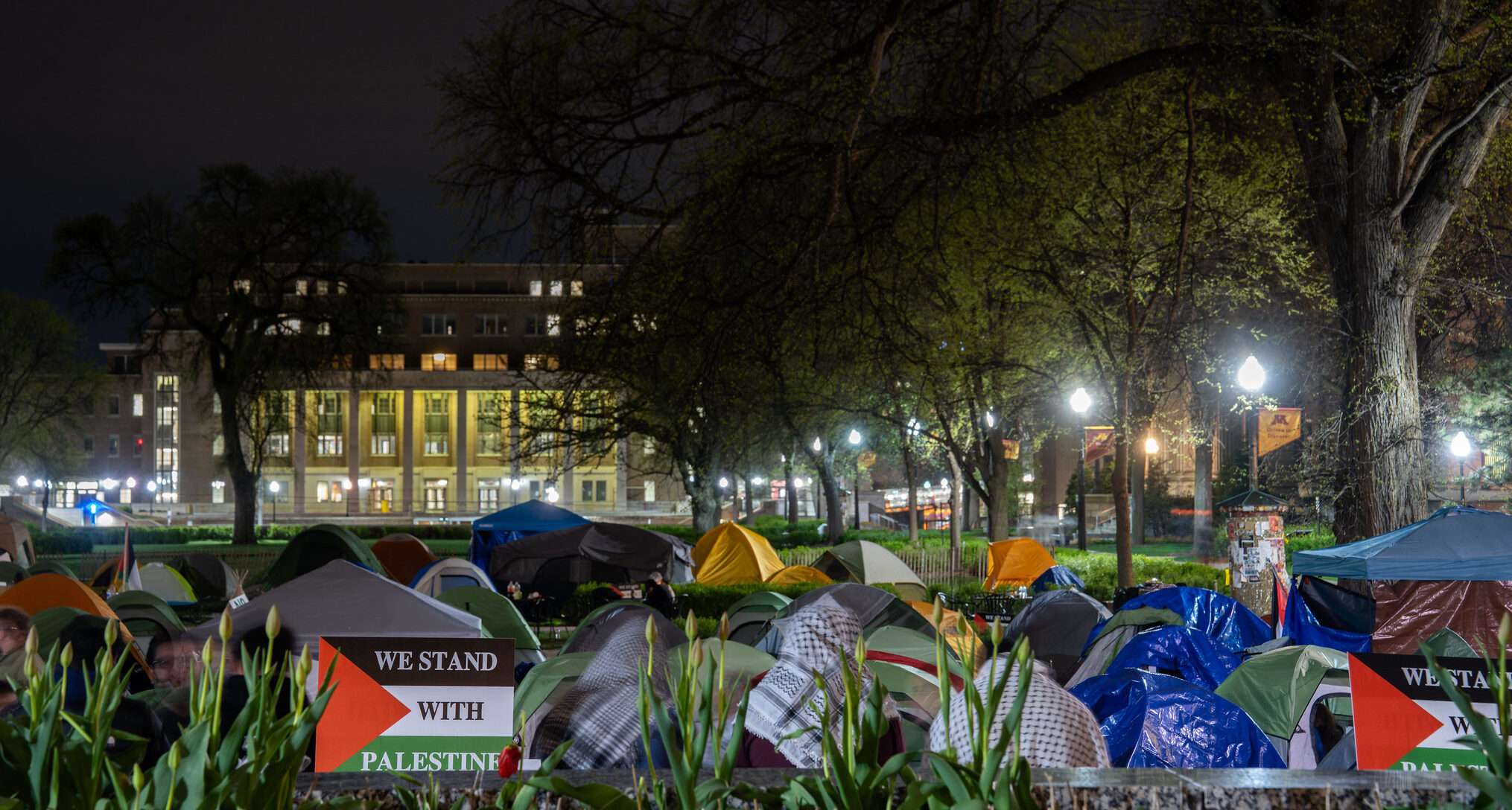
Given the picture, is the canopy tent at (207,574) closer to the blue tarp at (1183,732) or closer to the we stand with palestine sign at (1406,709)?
the blue tarp at (1183,732)

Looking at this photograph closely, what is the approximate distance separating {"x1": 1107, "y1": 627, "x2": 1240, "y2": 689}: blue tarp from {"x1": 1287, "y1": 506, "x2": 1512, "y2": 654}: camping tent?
2926 mm

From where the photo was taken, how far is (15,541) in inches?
1006

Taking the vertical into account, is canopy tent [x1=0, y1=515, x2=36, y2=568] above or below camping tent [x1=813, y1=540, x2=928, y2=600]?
above

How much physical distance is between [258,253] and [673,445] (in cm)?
1690

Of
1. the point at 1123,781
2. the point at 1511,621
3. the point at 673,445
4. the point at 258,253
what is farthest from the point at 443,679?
the point at 258,253

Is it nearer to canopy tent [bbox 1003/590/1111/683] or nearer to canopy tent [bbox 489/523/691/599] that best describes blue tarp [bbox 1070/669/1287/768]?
canopy tent [bbox 1003/590/1111/683]

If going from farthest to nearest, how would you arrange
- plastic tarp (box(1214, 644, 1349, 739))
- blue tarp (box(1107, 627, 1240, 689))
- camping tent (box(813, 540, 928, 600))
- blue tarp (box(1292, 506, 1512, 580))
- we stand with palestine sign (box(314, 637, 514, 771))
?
camping tent (box(813, 540, 928, 600))
blue tarp (box(1292, 506, 1512, 580))
blue tarp (box(1107, 627, 1240, 689))
plastic tarp (box(1214, 644, 1349, 739))
we stand with palestine sign (box(314, 637, 514, 771))

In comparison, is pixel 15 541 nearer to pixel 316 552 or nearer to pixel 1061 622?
pixel 316 552

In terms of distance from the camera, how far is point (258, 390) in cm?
3981

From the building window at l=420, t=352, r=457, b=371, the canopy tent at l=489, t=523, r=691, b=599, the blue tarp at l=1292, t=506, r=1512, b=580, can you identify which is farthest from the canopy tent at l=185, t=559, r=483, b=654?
the building window at l=420, t=352, r=457, b=371

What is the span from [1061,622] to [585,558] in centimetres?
1348

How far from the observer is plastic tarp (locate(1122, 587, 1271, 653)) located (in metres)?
11.7

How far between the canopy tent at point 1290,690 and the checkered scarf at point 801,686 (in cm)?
353

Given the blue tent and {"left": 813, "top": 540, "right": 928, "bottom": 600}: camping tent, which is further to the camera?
the blue tent
